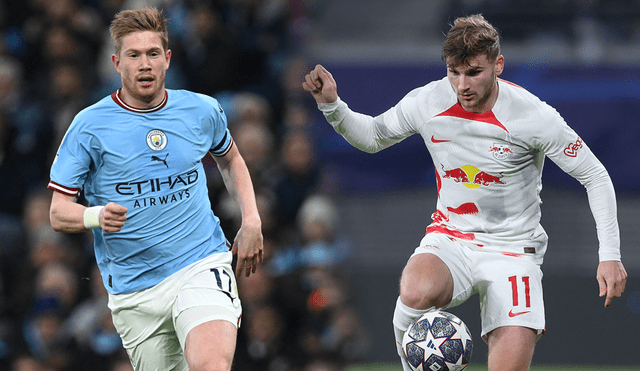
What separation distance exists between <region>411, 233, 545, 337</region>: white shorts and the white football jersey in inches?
3.2

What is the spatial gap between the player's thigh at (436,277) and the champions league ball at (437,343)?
0.36 ft

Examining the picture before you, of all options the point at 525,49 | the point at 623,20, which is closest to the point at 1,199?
the point at 525,49

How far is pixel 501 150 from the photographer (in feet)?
15.5

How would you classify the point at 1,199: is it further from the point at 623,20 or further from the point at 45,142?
the point at 623,20

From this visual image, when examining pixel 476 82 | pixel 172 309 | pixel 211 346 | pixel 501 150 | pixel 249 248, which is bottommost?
pixel 211 346

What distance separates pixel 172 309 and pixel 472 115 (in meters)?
2.05

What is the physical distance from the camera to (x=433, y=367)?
180 inches

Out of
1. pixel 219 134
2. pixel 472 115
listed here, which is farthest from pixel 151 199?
pixel 472 115

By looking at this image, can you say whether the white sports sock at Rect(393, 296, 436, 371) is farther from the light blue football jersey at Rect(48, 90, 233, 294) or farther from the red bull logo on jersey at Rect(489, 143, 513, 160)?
the light blue football jersey at Rect(48, 90, 233, 294)

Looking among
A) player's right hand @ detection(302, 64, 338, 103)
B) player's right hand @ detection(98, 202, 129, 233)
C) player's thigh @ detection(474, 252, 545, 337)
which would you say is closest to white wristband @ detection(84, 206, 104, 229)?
player's right hand @ detection(98, 202, 129, 233)

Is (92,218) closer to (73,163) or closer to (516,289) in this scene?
(73,163)

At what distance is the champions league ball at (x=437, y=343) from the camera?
454 cm

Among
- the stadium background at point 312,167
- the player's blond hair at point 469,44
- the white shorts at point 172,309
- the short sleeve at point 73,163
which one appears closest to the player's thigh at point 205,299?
the white shorts at point 172,309

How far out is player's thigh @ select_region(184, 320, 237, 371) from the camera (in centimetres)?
396
